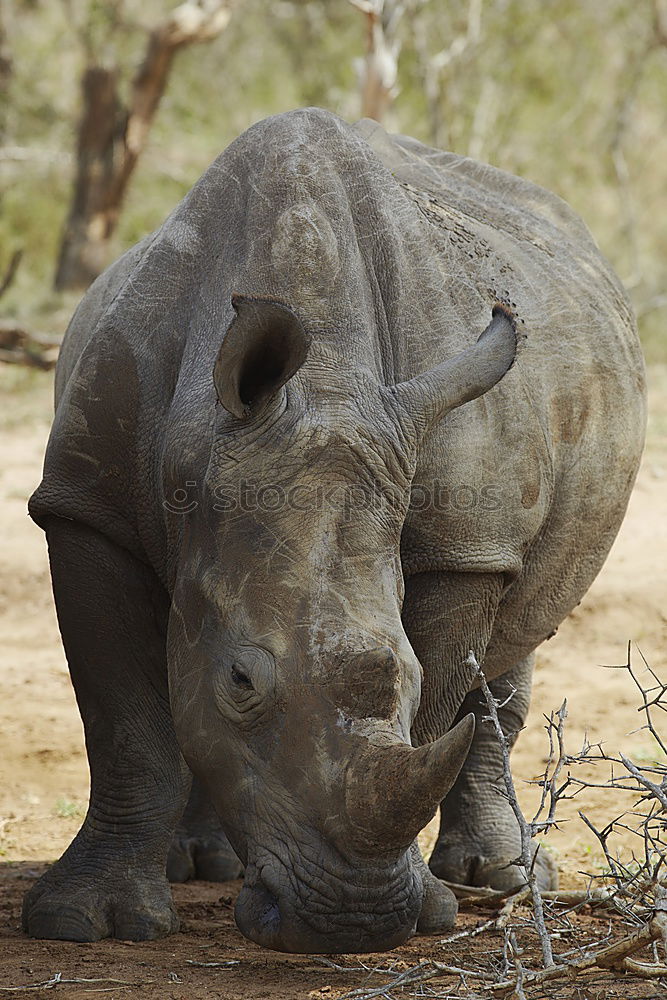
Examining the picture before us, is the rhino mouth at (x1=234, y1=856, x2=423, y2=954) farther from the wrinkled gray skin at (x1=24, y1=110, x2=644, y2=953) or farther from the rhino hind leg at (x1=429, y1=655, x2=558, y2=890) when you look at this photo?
the rhino hind leg at (x1=429, y1=655, x2=558, y2=890)

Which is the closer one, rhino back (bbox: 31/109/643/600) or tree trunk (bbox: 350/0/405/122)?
rhino back (bbox: 31/109/643/600)

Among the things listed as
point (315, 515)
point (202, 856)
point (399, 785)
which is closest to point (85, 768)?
point (202, 856)

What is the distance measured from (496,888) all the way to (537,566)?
1363 millimetres

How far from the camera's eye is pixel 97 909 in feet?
14.8

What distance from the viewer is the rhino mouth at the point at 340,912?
3.44 metres

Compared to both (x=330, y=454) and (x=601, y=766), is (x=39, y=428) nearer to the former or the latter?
(x=601, y=766)

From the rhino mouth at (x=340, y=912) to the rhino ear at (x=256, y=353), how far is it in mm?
1174

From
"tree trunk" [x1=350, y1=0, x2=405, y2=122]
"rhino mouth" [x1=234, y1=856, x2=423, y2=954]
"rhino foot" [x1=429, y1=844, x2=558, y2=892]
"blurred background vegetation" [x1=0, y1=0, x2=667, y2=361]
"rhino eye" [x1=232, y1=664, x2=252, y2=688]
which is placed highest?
"blurred background vegetation" [x1=0, y1=0, x2=667, y2=361]

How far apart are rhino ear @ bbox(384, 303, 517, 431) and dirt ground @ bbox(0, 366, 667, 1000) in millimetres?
1337

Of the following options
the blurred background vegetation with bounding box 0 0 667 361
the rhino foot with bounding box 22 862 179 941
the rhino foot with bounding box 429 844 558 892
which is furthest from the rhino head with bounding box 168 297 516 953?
the blurred background vegetation with bounding box 0 0 667 361

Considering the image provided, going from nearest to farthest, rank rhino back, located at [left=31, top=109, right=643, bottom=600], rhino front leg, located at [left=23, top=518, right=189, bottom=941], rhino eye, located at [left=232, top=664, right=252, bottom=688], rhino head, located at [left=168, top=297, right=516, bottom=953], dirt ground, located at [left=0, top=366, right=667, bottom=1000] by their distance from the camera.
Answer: rhino head, located at [left=168, top=297, right=516, bottom=953] < rhino eye, located at [left=232, top=664, right=252, bottom=688] < dirt ground, located at [left=0, top=366, right=667, bottom=1000] < rhino back, located at [left=31, top=109, right=643, bottom=600] < rhino front leg, located at [left=23, top=518, right=189, bottom=941]

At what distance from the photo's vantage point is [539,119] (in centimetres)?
2302

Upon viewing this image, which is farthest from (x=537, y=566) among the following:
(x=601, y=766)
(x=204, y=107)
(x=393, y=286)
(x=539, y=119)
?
(x=204, y=107)

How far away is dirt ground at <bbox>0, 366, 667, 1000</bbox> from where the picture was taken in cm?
396
